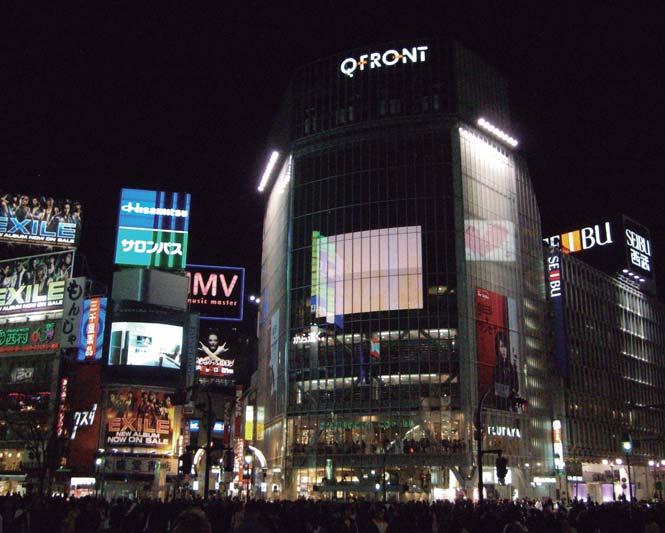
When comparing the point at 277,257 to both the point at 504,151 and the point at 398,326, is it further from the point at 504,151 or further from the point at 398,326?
the point at 504,151

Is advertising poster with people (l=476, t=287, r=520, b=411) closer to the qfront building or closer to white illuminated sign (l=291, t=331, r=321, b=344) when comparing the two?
the qfront building

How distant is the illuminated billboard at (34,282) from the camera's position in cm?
8194

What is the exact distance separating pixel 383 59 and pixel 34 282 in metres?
48.4

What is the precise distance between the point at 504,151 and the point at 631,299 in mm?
39156

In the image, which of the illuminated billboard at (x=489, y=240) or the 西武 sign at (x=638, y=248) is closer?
the illuminated billboard at (x=489, y=240)

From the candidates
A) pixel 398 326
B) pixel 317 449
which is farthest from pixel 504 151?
pixel 317 449

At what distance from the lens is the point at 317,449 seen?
72500mm

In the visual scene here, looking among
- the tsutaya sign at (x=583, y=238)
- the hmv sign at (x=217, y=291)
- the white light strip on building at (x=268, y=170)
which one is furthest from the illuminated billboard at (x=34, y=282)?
the tsutaya sign at (x=583, y=238)

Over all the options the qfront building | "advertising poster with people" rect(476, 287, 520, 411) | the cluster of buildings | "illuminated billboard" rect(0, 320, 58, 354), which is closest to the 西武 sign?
the cluster of buildings

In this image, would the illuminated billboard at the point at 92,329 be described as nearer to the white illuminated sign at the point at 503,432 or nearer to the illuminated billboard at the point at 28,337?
the illuminated billboard at the point at 28,337

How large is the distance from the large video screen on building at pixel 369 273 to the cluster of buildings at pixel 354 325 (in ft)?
0.63

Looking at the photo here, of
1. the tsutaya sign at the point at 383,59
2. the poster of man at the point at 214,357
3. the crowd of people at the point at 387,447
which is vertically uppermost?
the tsutaya sign at the point at 383,59

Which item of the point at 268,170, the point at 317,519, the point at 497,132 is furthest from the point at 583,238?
the point at 317,519

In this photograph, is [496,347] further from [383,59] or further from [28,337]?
[28,337]
